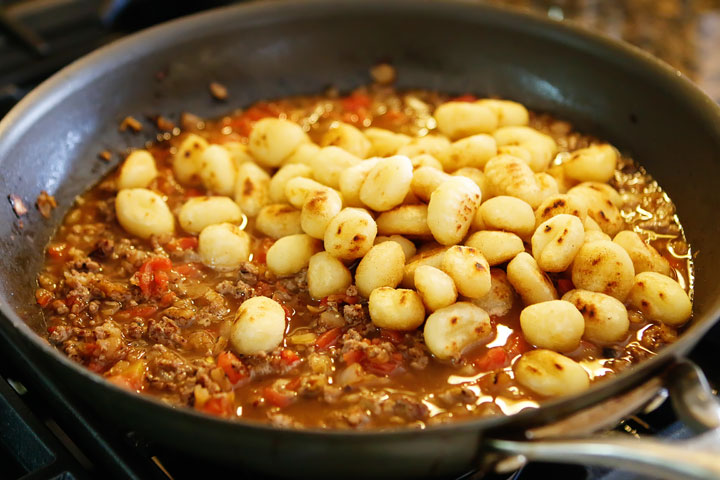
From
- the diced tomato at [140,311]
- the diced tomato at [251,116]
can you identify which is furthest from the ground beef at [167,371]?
the diced tomato at [251,116]

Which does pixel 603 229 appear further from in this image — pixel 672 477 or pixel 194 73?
pixel 194 73

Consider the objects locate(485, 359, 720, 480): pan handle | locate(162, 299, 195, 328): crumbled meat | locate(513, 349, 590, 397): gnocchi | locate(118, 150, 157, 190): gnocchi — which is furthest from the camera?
locate(118, 150, 157, 190): gnocchi

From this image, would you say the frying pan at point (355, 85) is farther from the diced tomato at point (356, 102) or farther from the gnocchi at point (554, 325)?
the gnocchi at point (554, 325)

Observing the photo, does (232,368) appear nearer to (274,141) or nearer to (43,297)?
(43,297)

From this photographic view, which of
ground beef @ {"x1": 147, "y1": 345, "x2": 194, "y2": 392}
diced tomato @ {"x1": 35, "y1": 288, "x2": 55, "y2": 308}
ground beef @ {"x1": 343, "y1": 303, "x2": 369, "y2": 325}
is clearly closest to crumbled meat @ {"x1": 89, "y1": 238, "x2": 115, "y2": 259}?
diced tomato @ {"x1": 35, "y1": 288, "x2": 55, "y2": 308}

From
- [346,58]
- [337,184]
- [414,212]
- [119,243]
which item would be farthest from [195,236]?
[346,58]

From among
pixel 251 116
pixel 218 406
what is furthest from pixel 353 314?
pixel 251 116

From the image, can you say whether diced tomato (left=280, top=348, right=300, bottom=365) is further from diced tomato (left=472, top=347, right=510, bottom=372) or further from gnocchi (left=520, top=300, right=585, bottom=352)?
gnocchi (left=520, top=300, right=585, bottom=352)

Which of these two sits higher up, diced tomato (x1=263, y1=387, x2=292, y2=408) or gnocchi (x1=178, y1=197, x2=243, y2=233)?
gnocchi (x1=178, y1=197, x2=243, y2=233)
